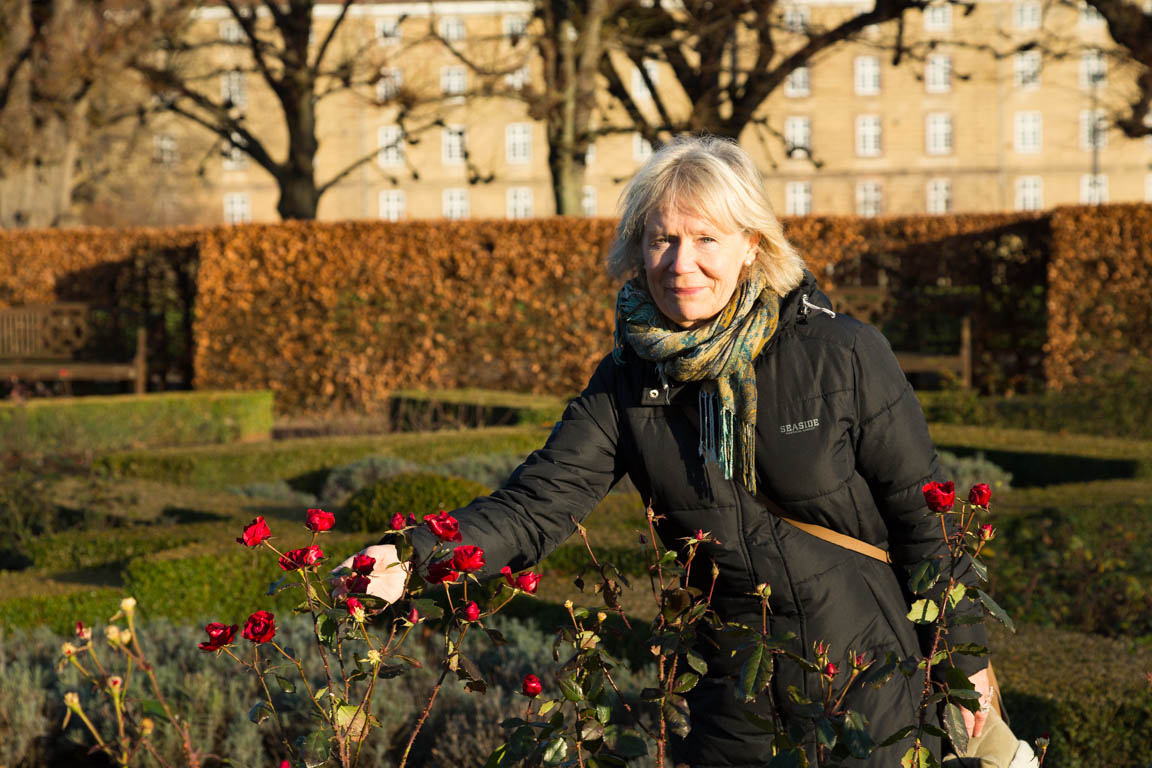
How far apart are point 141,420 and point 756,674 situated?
968 centimetres

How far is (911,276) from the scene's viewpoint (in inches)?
511

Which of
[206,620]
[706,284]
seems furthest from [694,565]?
[206,620]

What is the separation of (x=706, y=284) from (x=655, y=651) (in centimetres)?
63

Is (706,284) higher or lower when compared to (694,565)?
higher

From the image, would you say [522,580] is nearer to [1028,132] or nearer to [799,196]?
[799,196]

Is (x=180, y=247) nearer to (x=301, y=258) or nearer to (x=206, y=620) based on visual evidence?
(x=301, y=258)

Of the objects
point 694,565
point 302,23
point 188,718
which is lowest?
point 188,718

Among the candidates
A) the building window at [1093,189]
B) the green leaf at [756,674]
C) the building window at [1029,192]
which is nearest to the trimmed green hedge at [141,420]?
the green leaf at [756,674]

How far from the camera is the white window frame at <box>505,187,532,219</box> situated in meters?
45.6

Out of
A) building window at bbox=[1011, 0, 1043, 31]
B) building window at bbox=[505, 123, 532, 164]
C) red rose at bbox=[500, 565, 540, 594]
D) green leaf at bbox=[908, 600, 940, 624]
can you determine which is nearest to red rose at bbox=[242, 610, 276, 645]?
red rose at bbox=[500, 565, 540, 594]

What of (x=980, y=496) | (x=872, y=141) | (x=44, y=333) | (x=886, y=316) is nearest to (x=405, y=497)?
(x=980, y=496)

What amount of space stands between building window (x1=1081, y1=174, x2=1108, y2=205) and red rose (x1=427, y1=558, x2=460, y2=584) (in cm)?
4522

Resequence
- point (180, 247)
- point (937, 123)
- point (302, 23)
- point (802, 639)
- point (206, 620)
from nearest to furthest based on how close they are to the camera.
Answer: point (802, 639) → point (206, 620) → point (180, 247) → point (302, 23) → point (937, 123)

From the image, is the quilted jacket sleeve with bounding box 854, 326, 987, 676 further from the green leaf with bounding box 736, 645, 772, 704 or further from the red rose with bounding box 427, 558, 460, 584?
the red rose with bounding box 427, 558, 460, 584
